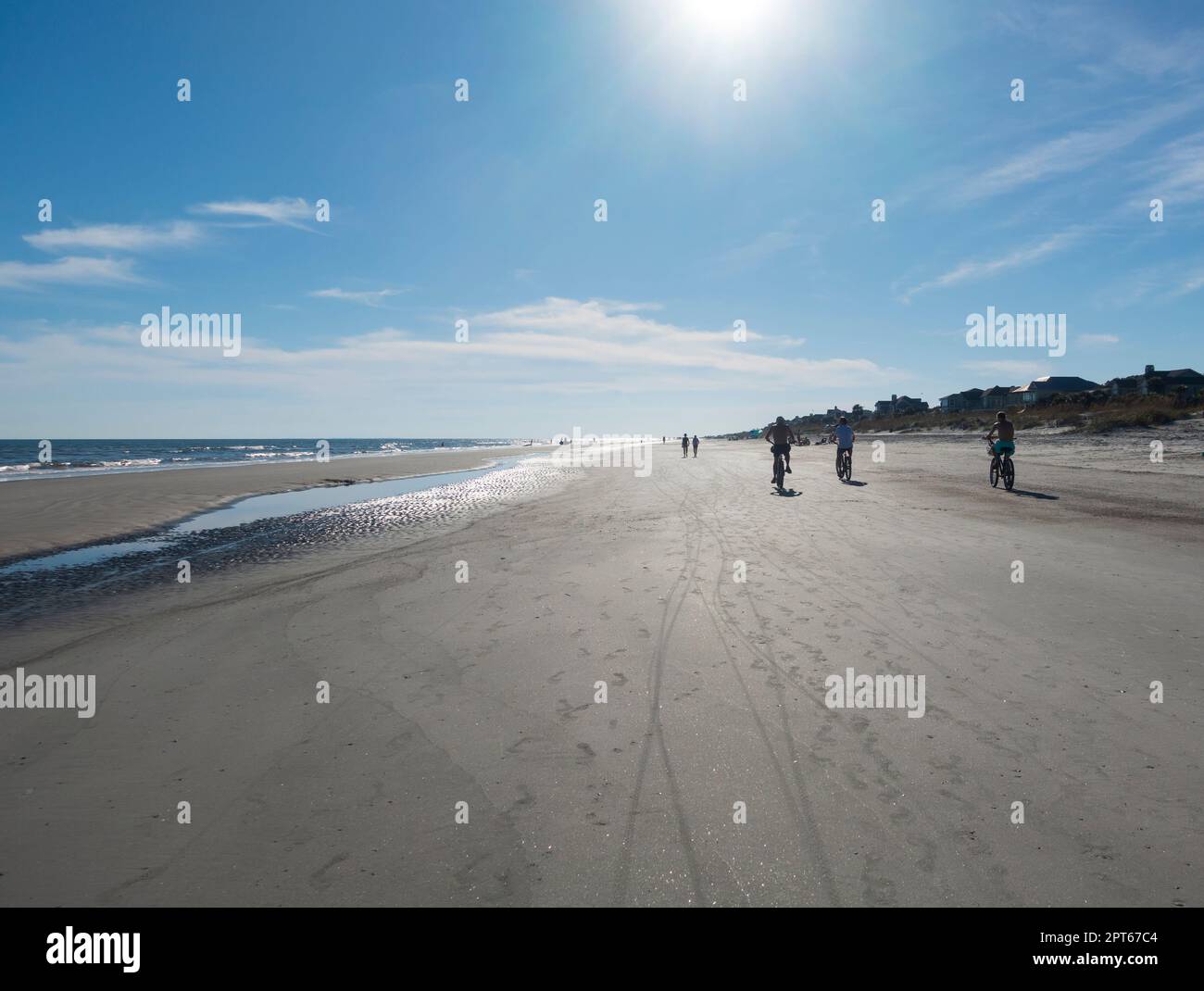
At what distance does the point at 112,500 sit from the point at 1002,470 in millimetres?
33247

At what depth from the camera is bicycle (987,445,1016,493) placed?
20344mm

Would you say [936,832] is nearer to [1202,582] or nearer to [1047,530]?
[1202,582]

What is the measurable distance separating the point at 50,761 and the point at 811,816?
579 centimetres

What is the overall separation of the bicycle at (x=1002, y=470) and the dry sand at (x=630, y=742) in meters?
10.5

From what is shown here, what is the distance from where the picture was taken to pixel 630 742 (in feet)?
16.3

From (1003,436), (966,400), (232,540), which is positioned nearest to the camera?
(232,540)

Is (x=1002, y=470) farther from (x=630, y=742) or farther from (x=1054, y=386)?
(x=1054, y=386)

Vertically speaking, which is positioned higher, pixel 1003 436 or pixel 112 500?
pixel 1003 436

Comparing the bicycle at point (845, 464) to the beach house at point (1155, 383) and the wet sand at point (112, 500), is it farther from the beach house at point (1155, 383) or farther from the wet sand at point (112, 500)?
the beach house at point (1155, 383)

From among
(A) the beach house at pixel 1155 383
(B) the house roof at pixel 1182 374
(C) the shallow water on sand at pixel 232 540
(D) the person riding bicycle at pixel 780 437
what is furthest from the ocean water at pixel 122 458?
(B) the house roof at pixel 1182 374

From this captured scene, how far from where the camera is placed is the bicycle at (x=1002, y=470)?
2034 centimetres

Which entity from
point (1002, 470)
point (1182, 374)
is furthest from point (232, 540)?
point (1182, 374)

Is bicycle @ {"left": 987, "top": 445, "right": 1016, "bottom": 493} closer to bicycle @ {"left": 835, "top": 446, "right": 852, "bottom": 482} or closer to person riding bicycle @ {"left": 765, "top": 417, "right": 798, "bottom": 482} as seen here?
bicycle @ {"left": 835, "top": 446, "right": 852, "bottom": 482}

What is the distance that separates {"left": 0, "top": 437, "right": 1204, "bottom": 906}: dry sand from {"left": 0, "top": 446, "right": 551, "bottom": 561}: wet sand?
9972mm
